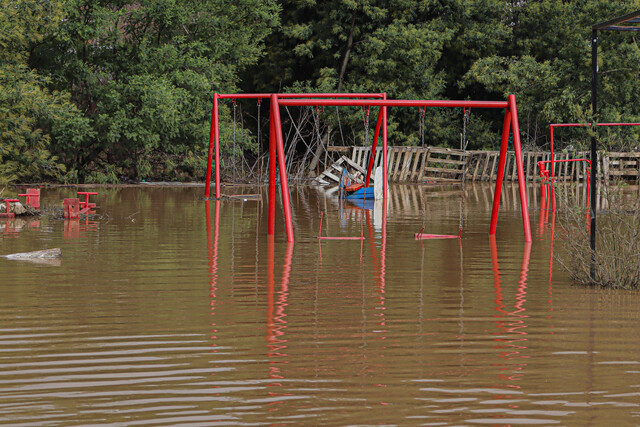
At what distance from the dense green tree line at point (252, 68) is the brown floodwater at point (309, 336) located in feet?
52.9

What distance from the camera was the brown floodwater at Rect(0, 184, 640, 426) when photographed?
18.9ft

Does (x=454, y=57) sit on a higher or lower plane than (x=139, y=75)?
higher

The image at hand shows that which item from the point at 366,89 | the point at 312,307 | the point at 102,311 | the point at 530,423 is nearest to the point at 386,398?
the point at 530,423

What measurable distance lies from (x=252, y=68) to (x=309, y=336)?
116 ft

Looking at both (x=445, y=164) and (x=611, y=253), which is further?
(x=445, y=164)

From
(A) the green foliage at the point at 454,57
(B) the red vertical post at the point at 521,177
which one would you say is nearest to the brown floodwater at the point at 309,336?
(B) the red vertical post at the point at 521,177

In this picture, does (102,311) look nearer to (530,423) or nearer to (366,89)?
(530,423)

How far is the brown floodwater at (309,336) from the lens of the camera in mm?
5766

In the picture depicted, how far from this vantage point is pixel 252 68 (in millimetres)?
42125

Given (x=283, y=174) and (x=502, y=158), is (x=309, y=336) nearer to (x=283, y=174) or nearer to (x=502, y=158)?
(x=283, y=174)

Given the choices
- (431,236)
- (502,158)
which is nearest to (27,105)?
(431,236)

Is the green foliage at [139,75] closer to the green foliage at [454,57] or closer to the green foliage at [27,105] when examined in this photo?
the green foliage at [27,105]

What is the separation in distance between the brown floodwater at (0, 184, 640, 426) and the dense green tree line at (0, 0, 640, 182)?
1612 centimetres

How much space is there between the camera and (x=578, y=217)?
10.4m
